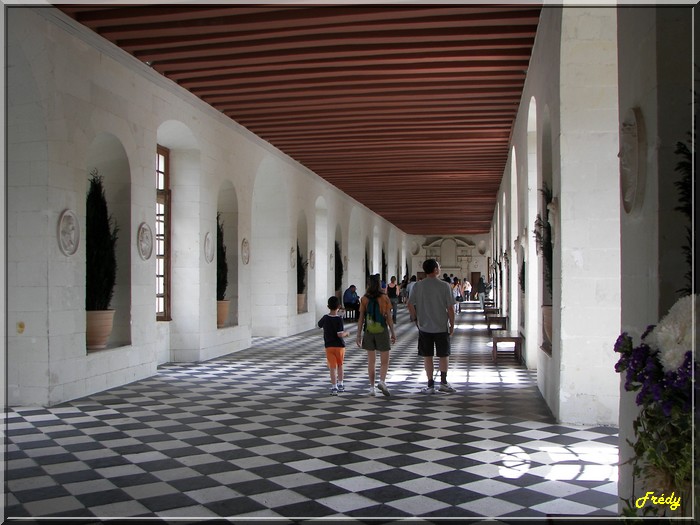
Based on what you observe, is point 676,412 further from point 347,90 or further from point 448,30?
point 347,90

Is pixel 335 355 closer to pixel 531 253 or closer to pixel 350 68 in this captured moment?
pixel 531 253

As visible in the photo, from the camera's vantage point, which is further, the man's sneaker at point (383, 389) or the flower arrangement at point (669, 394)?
the man's sneaker at point (383, 389)

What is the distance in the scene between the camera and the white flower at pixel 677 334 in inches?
83.9

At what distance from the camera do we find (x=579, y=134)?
20.1 feet

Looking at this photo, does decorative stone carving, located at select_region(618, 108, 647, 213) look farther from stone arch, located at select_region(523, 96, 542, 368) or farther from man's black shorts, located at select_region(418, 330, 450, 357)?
stone arch, located at select_region(523, 96, 542, 368)

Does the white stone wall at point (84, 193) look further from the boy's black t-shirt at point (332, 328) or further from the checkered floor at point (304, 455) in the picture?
the boy's black t-shirt at point (332, 328)

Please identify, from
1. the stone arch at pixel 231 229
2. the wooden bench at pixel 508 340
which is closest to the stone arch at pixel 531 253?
the wooden bench at pixel 508 340

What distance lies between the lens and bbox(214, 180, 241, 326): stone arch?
39.8 ft

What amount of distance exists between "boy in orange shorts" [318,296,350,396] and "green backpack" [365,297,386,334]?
283 millimetres

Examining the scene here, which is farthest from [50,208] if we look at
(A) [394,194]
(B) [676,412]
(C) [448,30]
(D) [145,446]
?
(A) [394,194]

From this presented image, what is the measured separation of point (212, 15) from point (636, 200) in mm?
5227

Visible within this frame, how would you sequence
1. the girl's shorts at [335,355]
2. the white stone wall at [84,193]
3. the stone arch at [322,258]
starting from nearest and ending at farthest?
the white stone wall at [84,193]
the girl's shorts at [335,355]
the stone arch at [322,258]

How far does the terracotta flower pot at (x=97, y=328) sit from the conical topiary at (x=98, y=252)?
0.10 metres

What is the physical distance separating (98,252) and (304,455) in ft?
14.5
